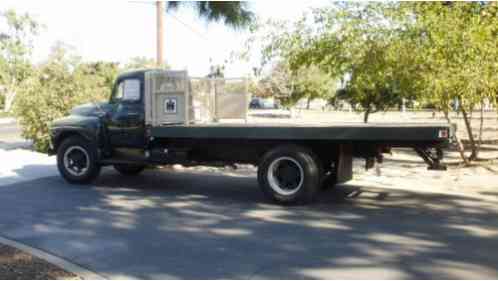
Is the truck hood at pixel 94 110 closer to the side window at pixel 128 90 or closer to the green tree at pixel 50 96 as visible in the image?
the side window at pixel 128 90

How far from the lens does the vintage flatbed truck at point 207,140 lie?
7703 millimetres

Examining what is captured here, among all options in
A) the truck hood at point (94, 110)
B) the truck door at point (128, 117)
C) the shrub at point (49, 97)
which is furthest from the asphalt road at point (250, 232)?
the shrub at point (49, 97)

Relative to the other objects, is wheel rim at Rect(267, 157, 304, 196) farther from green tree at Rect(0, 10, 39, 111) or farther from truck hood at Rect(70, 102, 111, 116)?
green tree at Rect(0, 10, 39, 111)

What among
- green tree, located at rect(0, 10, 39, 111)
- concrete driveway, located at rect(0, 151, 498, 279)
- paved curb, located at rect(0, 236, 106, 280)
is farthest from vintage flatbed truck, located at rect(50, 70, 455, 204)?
green tree, located at rect(0, 10, 39, 111)

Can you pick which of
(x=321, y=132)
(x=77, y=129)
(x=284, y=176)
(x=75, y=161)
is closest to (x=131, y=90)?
(x=77, y=129)

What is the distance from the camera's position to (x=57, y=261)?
5.43 m

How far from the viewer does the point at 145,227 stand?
691 cm

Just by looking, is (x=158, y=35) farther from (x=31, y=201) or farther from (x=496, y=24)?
(x=496, y=24)

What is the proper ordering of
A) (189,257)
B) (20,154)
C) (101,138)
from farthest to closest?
(20,154), (101,138), (189,257)

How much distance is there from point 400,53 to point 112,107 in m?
6.04

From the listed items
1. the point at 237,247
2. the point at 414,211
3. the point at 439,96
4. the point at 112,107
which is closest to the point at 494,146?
the point at 439,96

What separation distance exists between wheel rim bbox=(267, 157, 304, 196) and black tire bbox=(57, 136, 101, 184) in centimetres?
371

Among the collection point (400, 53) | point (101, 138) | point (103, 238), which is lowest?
point (103, 238)

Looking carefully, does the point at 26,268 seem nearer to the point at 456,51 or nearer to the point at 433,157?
the point at 433,157
